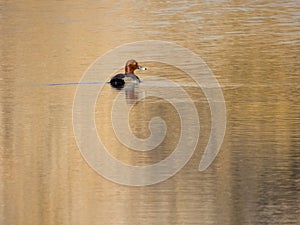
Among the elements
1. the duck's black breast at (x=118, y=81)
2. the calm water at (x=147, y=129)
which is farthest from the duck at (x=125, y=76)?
the calm water at (x=147, y=129)

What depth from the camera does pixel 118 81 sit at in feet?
50.8

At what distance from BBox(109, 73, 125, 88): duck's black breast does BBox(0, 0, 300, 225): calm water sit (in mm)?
198

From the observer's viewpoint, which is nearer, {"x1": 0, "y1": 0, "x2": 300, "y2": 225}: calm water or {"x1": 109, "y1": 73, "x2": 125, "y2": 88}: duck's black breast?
{"x1": 0, "y1": 0, "x2": 300, "y2": 225}: calm water

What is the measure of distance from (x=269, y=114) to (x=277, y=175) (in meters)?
2.87

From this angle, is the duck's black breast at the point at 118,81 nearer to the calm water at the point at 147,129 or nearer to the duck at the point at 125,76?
the duck at the point at 125,76

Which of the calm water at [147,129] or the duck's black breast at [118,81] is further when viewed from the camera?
the duck's black breast at [118,81]

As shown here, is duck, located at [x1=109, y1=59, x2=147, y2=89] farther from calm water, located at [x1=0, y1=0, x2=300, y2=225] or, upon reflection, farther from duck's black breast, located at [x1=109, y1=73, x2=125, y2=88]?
calm water, located at [x1=0, y1=0, x2=300, y2=225]

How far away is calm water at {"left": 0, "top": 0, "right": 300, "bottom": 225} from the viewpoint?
9219 millimetres

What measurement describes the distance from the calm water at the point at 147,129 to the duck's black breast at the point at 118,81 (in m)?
0.20

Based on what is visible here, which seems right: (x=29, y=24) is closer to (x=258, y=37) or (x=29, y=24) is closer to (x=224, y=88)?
(x=258, y=37)

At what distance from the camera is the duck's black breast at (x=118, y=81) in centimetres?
1545

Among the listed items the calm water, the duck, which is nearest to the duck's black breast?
the duck

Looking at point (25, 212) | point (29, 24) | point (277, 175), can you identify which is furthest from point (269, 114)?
point (29, 24)

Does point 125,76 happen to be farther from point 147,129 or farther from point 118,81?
point 147,129
